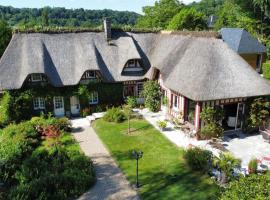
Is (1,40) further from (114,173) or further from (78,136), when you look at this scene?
(114,173)

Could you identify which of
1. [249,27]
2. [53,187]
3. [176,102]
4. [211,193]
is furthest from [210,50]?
[249,27]

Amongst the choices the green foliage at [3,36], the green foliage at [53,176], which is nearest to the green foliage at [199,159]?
the green foliage at [53,176]

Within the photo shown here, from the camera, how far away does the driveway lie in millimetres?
13852

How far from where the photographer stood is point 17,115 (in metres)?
23.5

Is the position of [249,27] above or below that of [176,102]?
above

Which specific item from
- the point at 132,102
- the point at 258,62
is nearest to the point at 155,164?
the point at 132,102

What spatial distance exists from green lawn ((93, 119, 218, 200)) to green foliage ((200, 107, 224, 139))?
7.97ft

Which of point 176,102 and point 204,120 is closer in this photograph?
point 204,120

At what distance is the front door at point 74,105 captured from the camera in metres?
25.6

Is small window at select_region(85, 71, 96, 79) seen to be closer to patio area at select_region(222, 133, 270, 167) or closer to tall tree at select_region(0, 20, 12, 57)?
patio area at select_region(222, 133, 270, 167)

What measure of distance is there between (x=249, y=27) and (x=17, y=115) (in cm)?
4203

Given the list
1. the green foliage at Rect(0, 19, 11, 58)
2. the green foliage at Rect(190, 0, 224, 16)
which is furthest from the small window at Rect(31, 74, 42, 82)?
the green foliage at Rect(190, 0, 224, 16)

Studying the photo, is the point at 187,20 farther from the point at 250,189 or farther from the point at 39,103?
A: the point at 250,189

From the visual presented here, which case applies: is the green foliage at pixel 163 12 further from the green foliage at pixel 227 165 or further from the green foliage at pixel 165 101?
the green foliage at pixel 227 165
